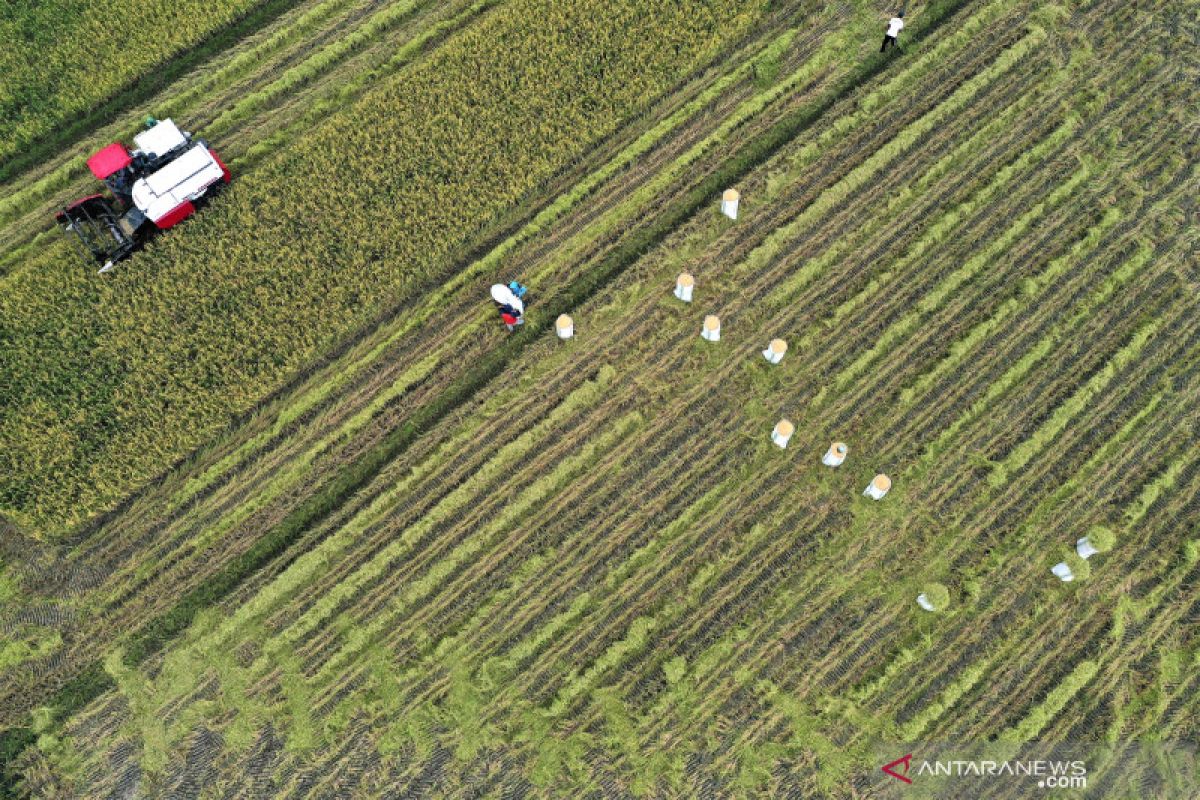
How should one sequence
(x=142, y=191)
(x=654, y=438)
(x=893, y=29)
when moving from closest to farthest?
(x=654, y=438), (x=142, y=191), (x=893, y=29)

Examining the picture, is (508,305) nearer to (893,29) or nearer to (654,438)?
(654,438)

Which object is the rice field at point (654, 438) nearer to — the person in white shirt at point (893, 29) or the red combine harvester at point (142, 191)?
the person in white shirt at point (893, 29)

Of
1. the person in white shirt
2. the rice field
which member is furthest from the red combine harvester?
the person in white shirt

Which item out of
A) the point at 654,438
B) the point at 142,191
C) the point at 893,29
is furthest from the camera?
the point at 893,29

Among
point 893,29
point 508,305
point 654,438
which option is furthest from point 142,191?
point 893,29

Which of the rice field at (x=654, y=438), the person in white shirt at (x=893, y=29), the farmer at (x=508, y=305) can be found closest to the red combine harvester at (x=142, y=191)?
the rice field at (x=654, y=438)

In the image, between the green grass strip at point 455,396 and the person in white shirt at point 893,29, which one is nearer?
the green grass strip at point 455,396

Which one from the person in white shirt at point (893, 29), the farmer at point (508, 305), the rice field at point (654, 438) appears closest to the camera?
the rice field at point (654, 438)

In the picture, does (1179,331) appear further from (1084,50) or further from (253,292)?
(253,292)
